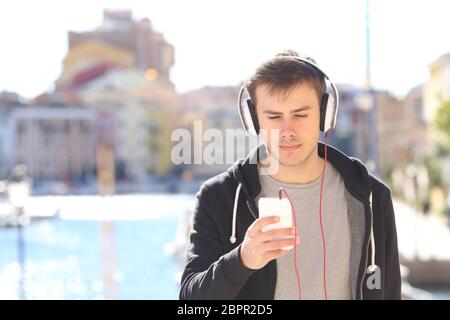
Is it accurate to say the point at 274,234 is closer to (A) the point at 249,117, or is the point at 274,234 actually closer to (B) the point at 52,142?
(A) the point at 249,117

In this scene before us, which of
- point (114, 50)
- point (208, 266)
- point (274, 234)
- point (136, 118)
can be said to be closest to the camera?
point (274, 234)

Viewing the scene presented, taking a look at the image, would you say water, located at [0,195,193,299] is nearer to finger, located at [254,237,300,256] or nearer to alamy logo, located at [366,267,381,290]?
alamy logo, located at [366,267,381,290]

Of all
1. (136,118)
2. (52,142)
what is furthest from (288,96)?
(52,142)

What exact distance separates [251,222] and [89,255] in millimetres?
14233

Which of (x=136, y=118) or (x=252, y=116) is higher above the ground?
(x=136, y=118)

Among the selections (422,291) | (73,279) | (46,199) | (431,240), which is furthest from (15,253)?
(46,199)

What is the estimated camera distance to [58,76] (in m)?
28.6

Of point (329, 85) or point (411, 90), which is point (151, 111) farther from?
point (329, 85)

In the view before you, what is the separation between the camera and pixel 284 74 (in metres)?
0.90

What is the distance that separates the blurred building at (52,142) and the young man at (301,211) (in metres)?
27.0

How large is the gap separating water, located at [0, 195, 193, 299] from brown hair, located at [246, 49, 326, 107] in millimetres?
4416

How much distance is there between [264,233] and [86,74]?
92.8ft

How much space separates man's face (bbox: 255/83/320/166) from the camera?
0.91 metres

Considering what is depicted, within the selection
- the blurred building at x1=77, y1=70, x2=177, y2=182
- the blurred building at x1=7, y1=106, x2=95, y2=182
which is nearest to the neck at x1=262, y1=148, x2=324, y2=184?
the blurred building at x1=77, y1=70, x2=177, y2=182
